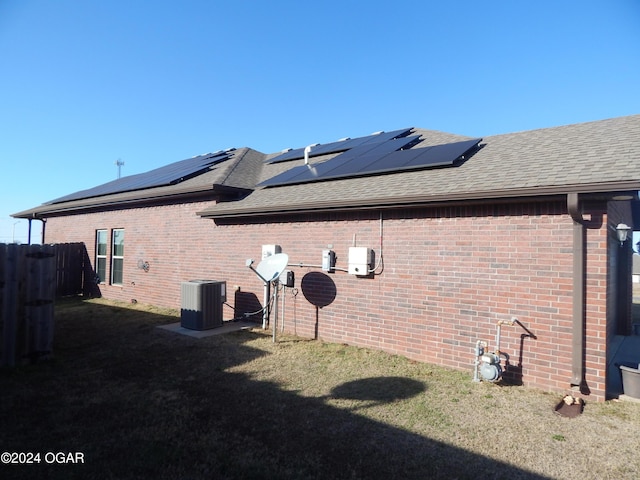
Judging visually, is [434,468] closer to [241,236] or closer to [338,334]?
[338,334]

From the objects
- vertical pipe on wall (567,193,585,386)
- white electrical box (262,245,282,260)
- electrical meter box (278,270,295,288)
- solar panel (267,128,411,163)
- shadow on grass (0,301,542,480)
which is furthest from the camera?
solar panel (267,128,411,163)

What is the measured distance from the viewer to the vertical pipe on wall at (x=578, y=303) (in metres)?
5.09

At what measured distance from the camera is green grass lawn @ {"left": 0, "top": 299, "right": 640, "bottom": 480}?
346 centimetres

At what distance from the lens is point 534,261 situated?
5.59m

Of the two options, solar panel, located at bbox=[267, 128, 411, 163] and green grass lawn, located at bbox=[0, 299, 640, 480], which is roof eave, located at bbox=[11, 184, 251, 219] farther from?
green grass lawn, located at bbox=[0, 299, 640, 480]

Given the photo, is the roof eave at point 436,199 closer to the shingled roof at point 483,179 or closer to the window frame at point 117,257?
the shingled roof at point 483,179

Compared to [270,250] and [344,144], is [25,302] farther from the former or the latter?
[344,144]

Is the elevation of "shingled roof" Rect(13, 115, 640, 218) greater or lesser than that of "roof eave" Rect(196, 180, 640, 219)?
greater

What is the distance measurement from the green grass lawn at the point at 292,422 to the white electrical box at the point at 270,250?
2.65 metres

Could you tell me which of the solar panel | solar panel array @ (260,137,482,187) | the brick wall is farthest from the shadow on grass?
the solar panel

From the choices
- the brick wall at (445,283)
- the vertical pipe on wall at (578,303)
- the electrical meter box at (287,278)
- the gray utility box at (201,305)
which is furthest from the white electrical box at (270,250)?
the vertical pipe on wall at (578,303)

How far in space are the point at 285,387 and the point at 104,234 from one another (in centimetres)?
1217

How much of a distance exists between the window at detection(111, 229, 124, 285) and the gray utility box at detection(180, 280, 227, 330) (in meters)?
5.97

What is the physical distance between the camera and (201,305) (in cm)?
872
